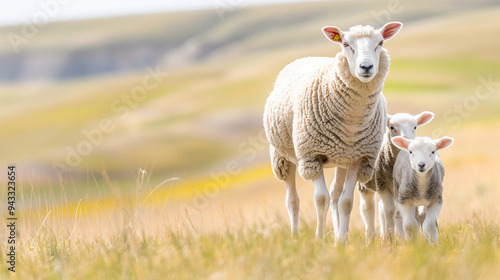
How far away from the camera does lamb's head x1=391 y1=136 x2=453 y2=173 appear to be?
6.38m

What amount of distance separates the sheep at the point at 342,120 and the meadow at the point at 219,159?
52 cm

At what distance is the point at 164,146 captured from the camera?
48.0 metres

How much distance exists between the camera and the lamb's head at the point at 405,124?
23.8 feet

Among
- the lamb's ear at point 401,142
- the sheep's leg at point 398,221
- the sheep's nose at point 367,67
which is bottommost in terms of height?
the sheep's leg at point 398,221

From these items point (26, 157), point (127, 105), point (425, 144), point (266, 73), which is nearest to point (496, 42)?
point (266, 73)

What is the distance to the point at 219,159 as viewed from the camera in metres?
48.2

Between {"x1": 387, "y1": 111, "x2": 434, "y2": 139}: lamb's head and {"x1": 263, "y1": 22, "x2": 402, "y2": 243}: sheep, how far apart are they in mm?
172

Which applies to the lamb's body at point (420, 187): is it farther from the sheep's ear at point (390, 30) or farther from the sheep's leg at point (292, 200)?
the sheep's leg at point (292, 200)

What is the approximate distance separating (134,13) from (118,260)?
146888mm

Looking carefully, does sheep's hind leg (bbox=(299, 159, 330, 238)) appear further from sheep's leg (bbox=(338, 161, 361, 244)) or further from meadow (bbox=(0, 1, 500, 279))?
meadow (bbox=(0, 1, 500, 279))

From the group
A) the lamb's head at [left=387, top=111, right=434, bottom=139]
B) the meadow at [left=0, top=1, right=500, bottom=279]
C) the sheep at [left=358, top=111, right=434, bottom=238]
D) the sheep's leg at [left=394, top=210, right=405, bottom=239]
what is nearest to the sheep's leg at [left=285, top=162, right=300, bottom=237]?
the meadow at [left=0, top=1, right=500, bottom=279]

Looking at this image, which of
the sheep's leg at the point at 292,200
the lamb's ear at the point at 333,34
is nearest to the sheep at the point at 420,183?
the lamb's ear at the point at 333,34

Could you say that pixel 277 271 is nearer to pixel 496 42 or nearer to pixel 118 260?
pixel 118 260

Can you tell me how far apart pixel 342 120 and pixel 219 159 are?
41423mm
